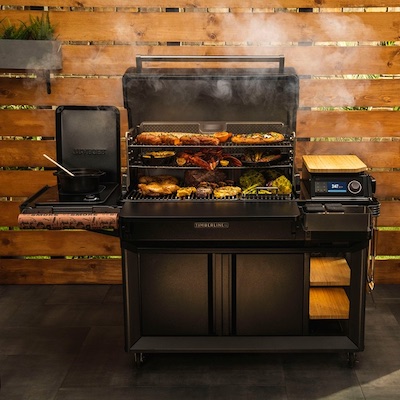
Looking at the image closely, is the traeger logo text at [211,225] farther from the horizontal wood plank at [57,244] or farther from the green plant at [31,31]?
the green plant at [31,31]

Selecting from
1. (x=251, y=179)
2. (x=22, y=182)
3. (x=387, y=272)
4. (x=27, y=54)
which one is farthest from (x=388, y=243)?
(x=27, y=54)

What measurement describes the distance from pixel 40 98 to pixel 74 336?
150cm

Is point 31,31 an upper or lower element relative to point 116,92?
upper

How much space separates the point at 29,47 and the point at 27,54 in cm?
4

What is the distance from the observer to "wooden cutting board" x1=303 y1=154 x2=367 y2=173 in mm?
2988

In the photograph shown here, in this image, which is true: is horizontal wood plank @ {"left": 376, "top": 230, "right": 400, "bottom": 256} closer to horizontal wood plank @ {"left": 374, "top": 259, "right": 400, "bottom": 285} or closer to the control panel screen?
horizontal wood plank @ {"left": 374, "top": 259, "right": 400, "bottom": 285}

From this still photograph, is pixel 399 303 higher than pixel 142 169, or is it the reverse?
pixel 142 169

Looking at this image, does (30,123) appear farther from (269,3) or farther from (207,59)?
(269,3)

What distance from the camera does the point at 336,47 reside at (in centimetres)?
381

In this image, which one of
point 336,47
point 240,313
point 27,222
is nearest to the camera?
point 27,222

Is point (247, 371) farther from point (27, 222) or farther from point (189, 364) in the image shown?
point (27, 222)

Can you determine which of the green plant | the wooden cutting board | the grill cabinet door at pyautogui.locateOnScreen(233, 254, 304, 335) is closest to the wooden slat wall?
the green plant

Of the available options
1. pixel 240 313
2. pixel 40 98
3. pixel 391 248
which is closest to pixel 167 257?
pixel 240 313

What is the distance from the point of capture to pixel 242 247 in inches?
117
